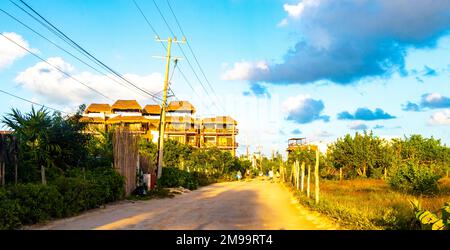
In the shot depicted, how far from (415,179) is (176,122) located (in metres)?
62.6

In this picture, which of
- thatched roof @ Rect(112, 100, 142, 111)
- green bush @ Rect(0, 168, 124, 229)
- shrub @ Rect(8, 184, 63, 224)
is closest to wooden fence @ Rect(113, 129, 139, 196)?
green bush @ Rect(0, 168, 124, 229)

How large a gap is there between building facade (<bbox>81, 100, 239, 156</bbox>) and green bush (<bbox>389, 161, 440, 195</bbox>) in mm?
48749

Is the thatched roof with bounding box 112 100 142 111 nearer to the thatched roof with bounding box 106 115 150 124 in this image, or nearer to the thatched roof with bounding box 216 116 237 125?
the thatched roof with bounding box 106 115 150 124

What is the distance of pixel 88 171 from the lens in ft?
57.5

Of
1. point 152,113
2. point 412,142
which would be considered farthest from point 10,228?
point 152,113

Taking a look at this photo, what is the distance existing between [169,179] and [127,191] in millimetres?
10396

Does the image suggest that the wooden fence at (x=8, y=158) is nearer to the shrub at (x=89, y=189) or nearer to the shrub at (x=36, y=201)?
the shrub at (x=36, y=201)

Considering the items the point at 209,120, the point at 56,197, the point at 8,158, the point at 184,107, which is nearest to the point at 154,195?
the point at 56,197

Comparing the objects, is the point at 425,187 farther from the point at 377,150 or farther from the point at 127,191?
the point at 377,150

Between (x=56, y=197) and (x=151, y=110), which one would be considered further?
(x=151, y=110)

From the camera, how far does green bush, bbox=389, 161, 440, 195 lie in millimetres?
21227

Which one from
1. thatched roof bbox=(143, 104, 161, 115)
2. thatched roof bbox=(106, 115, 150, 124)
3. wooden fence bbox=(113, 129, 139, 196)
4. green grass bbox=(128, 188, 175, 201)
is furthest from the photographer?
thatched roof bbox=(143, 104, 161, 115)

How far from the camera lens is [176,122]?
266ft
